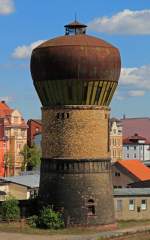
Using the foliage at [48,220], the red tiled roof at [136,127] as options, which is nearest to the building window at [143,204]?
the foliage at [48,220]

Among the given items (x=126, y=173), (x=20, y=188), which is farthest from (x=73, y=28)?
(x=126, y=173)

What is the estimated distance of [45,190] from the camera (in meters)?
35.8

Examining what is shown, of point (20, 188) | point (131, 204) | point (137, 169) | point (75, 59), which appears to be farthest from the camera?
point (137, 169)

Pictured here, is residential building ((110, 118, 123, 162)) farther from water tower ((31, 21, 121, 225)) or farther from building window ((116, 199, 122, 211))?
water tower ((31, 21, 121, 225))

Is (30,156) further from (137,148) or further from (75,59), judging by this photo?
(75,59)

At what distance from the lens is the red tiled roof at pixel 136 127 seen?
4178 inches

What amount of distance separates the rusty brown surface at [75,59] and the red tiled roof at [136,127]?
231ft

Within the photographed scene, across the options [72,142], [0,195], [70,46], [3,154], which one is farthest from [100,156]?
[3,154]

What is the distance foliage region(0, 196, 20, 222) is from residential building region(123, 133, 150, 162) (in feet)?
213

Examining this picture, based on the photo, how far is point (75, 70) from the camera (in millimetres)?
34625

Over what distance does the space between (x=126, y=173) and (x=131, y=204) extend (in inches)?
592

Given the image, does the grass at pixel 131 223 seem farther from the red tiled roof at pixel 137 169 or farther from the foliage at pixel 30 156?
the foliage at pixel 30 156

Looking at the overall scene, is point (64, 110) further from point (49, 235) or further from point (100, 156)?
point (49, 235)

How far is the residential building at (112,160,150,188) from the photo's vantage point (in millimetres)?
55684
